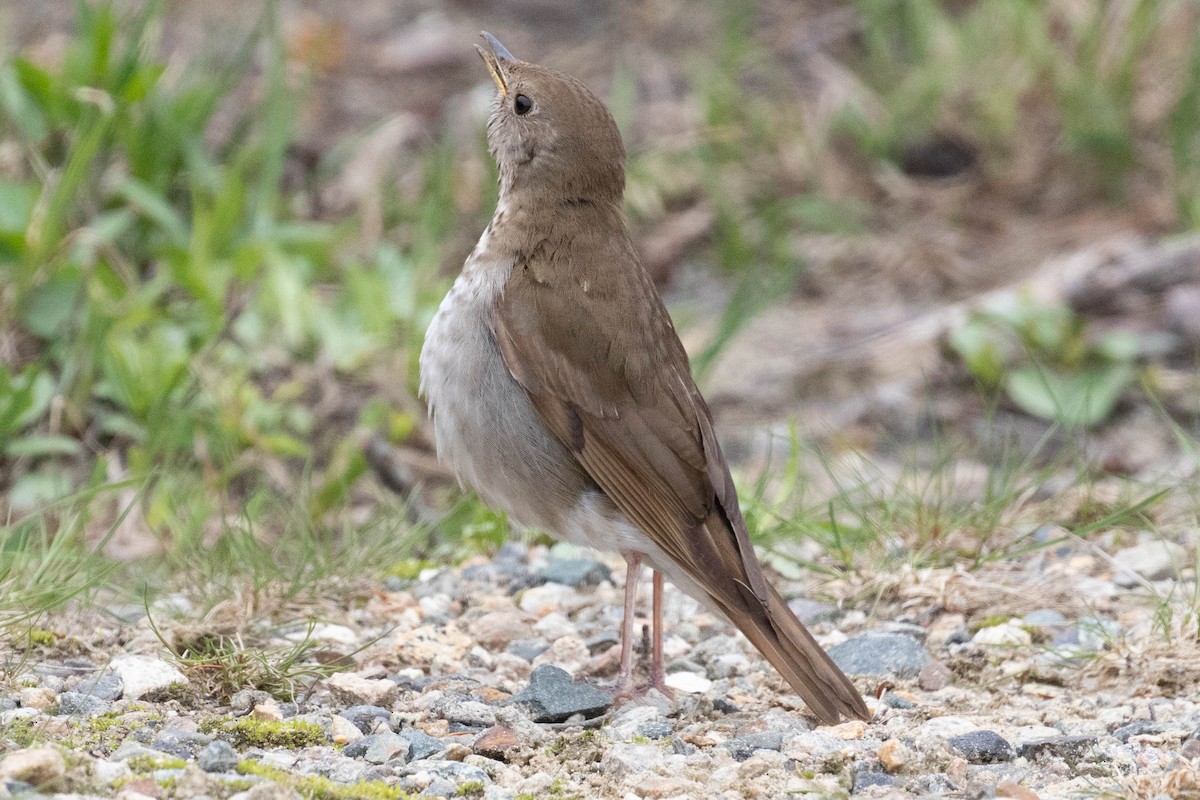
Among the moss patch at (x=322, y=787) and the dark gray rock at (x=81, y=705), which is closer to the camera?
the moss patch at (x=322, y=787)

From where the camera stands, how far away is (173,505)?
18.4 feet

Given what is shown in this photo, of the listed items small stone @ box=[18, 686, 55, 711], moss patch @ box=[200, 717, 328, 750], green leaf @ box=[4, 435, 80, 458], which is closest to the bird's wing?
moss patch @ box=[200, 717, 328, 750]

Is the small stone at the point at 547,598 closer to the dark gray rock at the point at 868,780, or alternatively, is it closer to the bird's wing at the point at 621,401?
the bird's wing at the point at 621,401

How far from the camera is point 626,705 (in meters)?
4.15

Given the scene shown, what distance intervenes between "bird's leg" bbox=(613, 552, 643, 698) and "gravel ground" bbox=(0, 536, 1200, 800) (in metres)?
0.11

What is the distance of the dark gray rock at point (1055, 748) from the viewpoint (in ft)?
12.1

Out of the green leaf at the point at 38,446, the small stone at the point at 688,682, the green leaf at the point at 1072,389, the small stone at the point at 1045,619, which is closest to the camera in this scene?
the small stone at the point at 688,682

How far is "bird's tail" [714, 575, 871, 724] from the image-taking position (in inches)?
154

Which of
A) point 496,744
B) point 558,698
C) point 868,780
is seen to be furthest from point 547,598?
point 868,780

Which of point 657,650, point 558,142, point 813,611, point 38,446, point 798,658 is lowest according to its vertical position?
point 798,658

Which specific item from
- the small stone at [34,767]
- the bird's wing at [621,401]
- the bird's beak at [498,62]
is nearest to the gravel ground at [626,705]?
the small stone at [34,767]

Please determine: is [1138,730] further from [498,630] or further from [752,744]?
[498,630]

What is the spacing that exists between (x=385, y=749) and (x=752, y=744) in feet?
2.86

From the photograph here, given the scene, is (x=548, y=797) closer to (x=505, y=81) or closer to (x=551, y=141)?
(x=551, y=141)
